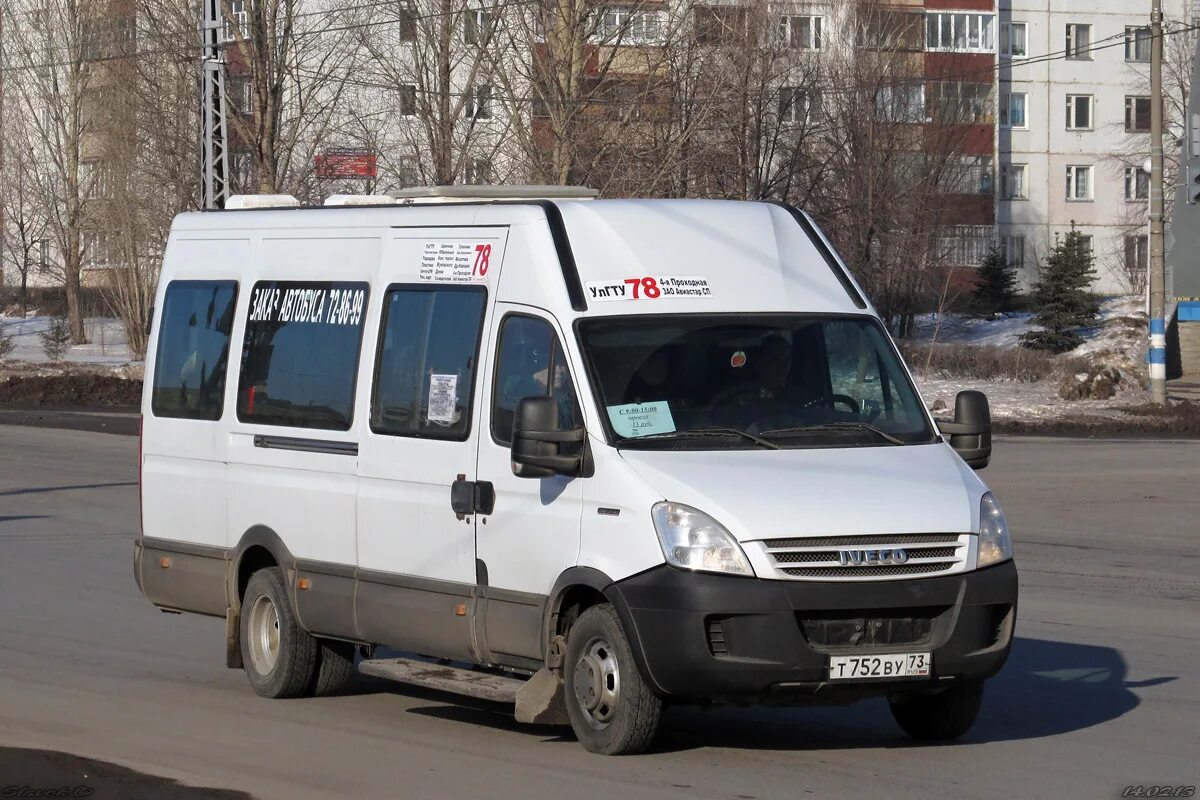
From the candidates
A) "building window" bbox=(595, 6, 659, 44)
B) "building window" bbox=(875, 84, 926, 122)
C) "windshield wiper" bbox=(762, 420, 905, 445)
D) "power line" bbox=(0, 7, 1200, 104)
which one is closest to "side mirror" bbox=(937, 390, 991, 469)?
"windshield wiper" bbox=(762, 420, 905, 445)

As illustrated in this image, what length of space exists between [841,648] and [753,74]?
3490cm

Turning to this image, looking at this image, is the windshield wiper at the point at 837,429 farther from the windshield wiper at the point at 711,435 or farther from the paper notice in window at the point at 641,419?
the paper notice in window at the point at 641,419

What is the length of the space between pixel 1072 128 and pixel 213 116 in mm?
57745

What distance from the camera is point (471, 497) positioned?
324 inches

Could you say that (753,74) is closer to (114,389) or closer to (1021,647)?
(114,389)

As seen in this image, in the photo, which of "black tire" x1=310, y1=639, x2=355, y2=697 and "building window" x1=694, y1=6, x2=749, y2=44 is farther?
"building window" x1=694, y1=6, x2=749, y2=44

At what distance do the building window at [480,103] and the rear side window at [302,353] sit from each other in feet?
99.6

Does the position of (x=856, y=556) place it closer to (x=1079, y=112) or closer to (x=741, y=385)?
(x=741, y=385)

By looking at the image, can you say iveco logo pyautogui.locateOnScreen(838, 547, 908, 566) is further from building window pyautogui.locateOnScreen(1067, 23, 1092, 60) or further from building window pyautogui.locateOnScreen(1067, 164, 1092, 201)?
building window pyautogui.locateOnScreen(1067, 23, 1092, 60)

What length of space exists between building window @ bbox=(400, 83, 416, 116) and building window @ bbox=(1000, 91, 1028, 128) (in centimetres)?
4161

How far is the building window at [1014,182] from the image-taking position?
260 ft

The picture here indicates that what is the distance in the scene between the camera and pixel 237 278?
33.3ft

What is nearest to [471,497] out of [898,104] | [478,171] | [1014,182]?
[478,171]

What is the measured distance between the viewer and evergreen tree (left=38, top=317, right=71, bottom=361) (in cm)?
5253
